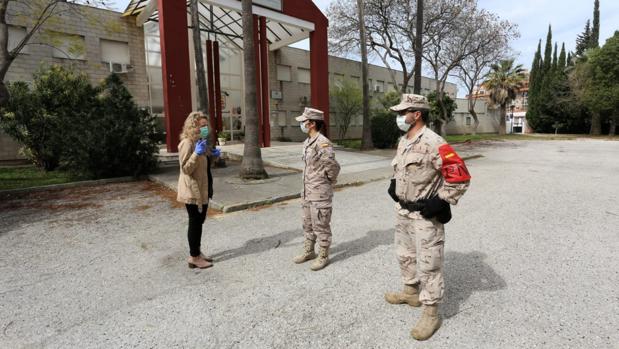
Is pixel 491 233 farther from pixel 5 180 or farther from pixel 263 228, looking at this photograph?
pixel 5 180

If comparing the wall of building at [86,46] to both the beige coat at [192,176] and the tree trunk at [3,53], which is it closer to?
the tree trunk at [3,53]

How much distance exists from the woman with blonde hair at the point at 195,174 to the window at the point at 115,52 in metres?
17.9

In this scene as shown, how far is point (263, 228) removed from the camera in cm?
549

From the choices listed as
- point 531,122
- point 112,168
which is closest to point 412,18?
point 112,168

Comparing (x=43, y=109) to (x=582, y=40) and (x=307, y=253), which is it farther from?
(x=582, y=40)

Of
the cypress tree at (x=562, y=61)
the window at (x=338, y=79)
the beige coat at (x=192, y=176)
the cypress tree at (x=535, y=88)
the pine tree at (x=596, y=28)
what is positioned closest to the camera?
the beige coat at (x=192, y=176)

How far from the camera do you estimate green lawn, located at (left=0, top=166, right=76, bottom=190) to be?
9.70 metres

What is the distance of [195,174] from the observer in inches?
152

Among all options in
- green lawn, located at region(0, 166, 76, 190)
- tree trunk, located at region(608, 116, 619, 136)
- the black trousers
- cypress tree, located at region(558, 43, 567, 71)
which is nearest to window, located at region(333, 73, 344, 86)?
green lawn, located at region(0, 166, 76, 190)

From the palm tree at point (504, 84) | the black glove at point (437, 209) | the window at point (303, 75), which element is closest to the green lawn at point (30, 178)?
the black glove at point (437, 209)

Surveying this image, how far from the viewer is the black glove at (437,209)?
2.46 meters

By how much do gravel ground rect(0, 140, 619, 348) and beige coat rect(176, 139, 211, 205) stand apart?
828mm

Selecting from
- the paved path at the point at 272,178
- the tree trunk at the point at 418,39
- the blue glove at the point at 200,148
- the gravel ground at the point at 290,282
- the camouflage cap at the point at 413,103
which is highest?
the tree trunk at the point at 418,39

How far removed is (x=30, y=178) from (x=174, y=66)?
5778 millimetres
